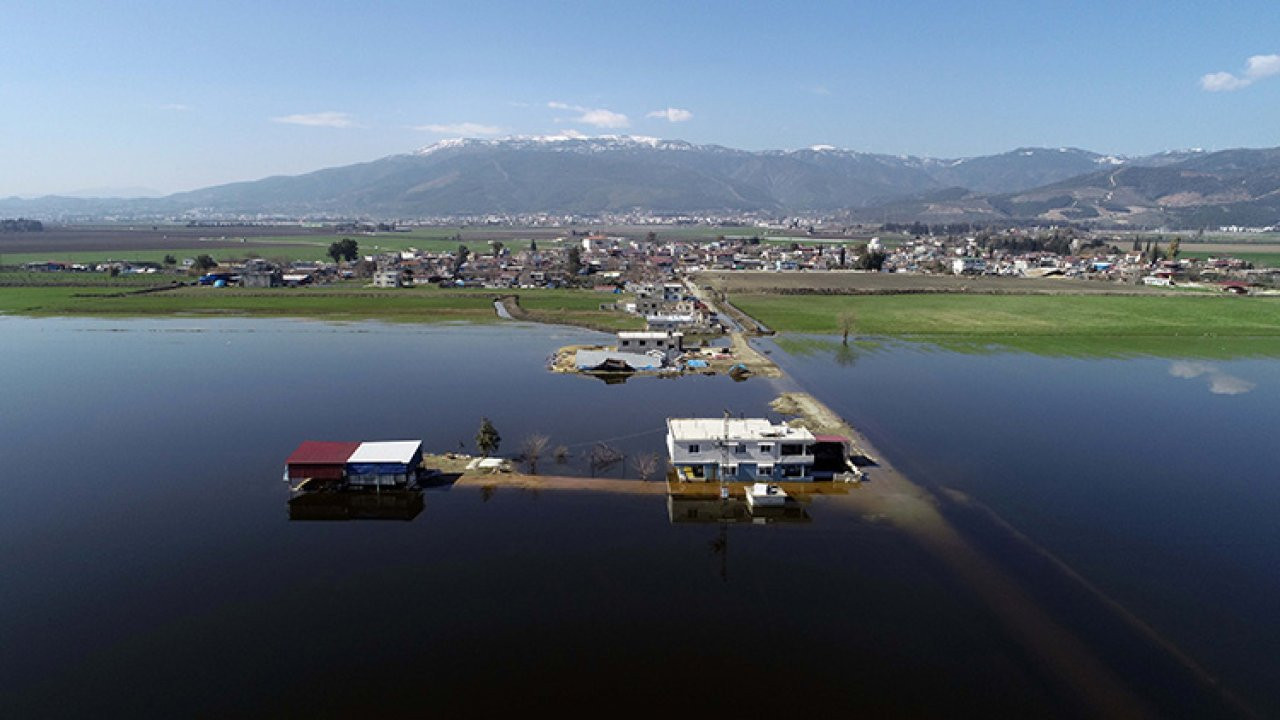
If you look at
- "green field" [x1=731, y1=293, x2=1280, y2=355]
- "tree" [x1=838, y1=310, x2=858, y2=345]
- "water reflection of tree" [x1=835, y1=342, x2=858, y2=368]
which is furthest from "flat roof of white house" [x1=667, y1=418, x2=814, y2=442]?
"green field" [x1=731, y1=293, x2=1280, y2=355]

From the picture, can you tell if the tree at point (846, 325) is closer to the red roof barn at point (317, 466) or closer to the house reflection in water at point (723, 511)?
the house reflection in water at point (723, 511)

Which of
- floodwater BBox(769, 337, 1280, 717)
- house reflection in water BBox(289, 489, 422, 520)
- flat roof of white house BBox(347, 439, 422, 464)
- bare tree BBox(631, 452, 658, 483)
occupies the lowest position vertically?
floodwater BBox(769, 337, 1280, 717)

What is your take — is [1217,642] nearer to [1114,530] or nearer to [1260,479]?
[1114,530]

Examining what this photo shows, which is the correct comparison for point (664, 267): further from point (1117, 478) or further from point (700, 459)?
point (1117, 478)

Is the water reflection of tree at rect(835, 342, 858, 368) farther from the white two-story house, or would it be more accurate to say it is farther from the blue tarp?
the blue tarp

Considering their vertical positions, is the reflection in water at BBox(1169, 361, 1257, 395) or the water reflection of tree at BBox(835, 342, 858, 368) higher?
the water reflection of tree at BBox(835, 342, 858, 368)
